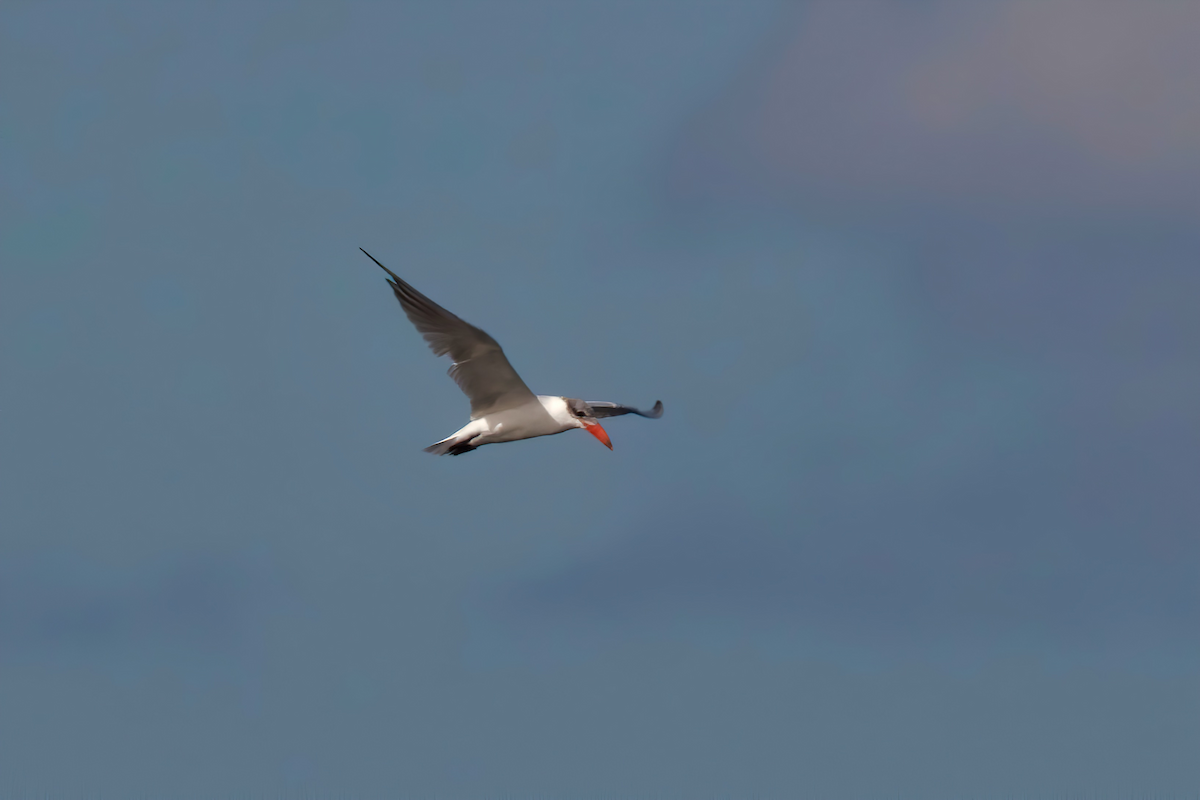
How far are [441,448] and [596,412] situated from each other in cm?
525

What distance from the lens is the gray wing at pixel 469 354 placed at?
61.2 ft

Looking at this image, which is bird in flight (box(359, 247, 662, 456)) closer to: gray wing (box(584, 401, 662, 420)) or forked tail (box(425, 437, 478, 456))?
forked tail (box(425, 437, 478, 456))

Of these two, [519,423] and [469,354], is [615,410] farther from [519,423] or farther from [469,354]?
[469,354]

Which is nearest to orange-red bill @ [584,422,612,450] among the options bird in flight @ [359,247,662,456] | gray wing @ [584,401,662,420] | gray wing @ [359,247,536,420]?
bird in flight @ [359,247,662,456]

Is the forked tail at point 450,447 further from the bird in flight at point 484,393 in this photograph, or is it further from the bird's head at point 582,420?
the bird's head at point 582,420

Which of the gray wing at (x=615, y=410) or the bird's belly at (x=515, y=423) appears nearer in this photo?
the bird's belly at (x=515, y=423)

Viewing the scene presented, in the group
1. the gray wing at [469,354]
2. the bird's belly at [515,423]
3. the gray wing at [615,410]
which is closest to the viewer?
the gray wing at [469,354]

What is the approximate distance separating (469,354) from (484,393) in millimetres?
1302

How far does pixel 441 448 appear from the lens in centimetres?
2170

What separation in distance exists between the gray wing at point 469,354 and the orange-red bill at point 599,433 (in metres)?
1.36

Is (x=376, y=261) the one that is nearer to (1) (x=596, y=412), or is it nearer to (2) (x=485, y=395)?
(2) (x=485, y=395)

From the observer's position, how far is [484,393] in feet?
68.7

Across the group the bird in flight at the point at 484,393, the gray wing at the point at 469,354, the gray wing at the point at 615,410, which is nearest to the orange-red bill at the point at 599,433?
the bird in flight at the point at 484,393

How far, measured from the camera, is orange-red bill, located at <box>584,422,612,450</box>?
860 inches
